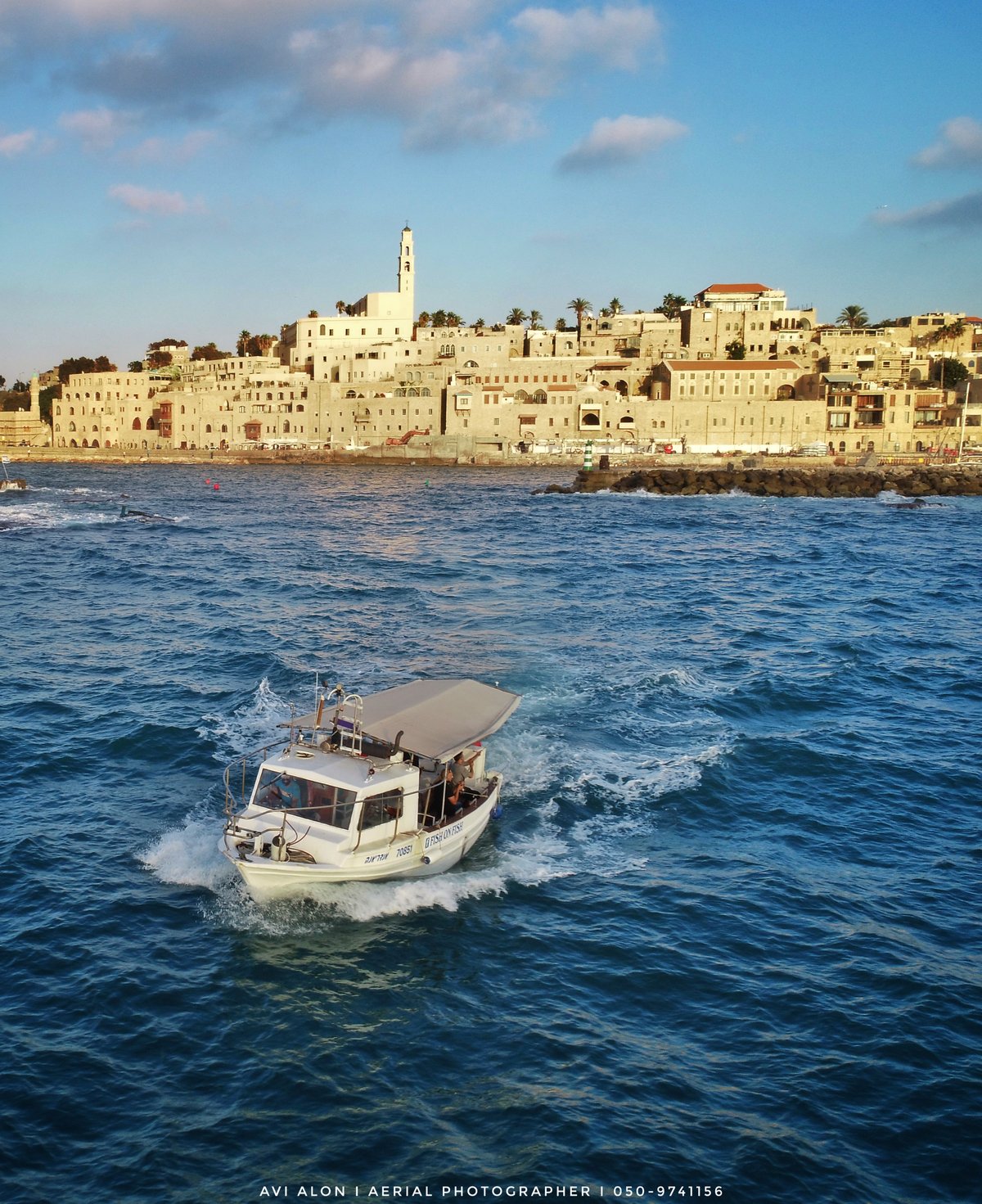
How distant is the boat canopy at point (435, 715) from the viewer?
1528cm

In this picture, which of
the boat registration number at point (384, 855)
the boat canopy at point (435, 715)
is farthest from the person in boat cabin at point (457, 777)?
the boat registration number at point (384, 855)

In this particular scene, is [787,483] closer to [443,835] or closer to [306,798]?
[443,835]

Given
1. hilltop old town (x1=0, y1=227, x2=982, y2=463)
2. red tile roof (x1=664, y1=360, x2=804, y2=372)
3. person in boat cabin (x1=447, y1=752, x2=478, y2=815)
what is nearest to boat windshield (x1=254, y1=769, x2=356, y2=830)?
person in boat cabin (x1=447, y1=752, x2=478, y2=815)

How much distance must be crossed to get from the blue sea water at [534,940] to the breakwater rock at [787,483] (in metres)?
61.9

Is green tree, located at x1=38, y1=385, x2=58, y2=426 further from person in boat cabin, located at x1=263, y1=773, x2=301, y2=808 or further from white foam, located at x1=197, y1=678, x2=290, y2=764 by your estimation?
person in boat cabin, located at x1=263, y1=773, x2=301, y2=808

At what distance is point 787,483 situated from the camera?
91.7 metres

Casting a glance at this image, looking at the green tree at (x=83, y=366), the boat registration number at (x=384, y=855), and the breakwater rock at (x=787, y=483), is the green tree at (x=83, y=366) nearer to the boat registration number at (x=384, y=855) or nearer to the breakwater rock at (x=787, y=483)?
the breakwater rock at (x=787, y=483)

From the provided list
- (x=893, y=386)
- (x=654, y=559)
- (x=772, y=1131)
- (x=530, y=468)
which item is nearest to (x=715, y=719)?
(x=772, y=1131)

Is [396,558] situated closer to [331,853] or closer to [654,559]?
[654,559]

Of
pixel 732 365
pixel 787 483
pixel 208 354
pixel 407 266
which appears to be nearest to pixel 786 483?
pixel 787 483

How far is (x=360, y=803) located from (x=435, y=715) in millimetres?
3250

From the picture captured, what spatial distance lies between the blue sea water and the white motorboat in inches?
21.5

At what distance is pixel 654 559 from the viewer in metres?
49.6

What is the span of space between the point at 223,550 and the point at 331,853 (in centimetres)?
3991
